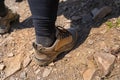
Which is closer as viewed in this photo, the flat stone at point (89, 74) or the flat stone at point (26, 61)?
the flat stone at point (89, 74)

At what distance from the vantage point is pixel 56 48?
2508 mm

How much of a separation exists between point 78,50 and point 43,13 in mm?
614

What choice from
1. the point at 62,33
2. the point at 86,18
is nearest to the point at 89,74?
the point at 62,33

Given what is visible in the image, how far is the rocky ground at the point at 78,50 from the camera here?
244 cm

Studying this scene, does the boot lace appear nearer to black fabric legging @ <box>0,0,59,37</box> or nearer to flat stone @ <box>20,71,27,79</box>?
black fabric legging @ <box>0,0,59,37</box>

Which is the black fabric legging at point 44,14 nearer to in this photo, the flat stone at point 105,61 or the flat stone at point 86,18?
the flat stone at point 105,61

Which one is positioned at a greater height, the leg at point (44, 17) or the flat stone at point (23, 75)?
the leg at point (44, 17)

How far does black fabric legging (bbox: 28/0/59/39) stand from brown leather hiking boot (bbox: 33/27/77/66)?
0.18m

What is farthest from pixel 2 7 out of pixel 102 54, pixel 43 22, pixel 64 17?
pixel 102 54

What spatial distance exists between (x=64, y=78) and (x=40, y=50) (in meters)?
0.31

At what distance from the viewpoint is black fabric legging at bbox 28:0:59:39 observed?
7.04 feet

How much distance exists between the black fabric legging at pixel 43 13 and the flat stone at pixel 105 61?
1.63 feet

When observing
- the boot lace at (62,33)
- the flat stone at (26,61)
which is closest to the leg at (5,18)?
the flat stone at (26,61)

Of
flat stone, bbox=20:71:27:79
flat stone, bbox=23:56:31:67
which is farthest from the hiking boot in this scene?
flat stone, bbox=20:71:27:79
